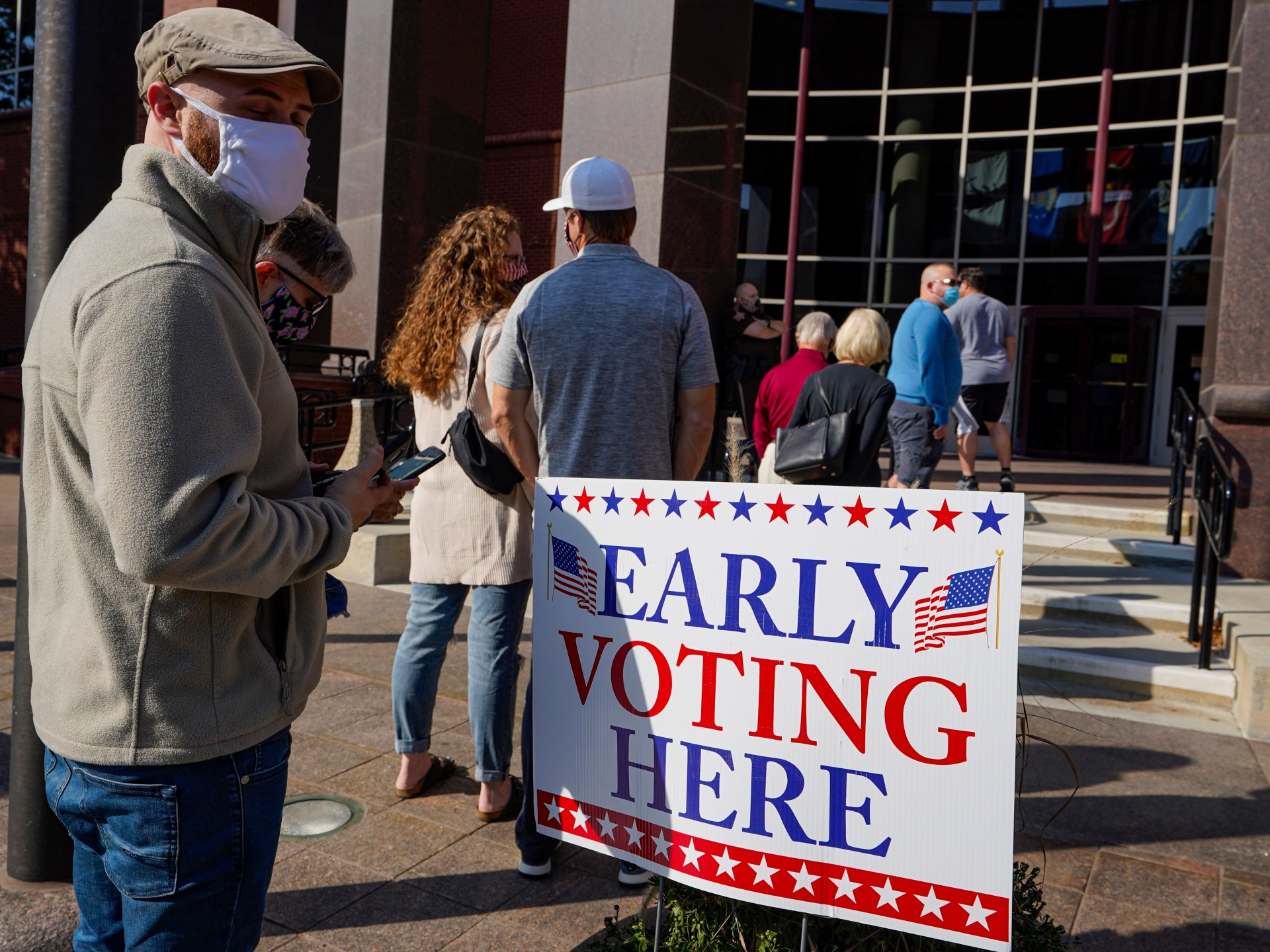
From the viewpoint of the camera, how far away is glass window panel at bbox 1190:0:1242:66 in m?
16.7

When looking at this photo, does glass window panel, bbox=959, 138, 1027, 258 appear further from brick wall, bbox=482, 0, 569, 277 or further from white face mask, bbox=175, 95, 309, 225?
white face mask, bbox=175, 95, 309, 225

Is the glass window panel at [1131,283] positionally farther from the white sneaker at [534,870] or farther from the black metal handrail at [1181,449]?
the white sneaker at [534,870]

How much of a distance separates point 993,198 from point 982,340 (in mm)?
11739

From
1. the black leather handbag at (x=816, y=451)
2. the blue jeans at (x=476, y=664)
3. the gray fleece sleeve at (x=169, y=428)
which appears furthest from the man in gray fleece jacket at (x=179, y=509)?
the black leather handbag at (x=816, y=451)

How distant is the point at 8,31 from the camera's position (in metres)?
21.9

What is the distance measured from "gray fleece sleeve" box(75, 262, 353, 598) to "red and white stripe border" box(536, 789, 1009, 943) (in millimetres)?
1096

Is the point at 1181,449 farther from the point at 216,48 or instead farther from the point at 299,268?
the point at 216,48

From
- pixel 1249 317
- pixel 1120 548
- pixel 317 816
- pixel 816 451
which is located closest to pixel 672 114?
pixel 816 451

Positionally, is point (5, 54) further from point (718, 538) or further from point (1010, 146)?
point (718, 538)

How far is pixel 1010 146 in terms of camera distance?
18422 mm

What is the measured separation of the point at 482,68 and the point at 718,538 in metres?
11.1

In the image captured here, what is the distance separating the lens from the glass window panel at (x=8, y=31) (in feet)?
70.9

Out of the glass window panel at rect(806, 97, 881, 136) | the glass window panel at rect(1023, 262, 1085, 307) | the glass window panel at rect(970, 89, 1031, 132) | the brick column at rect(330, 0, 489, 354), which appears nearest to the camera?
the brick column at rect(330, 0, 489, 354)

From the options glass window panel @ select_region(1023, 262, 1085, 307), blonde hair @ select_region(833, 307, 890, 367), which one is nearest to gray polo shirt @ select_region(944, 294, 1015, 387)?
blonde hair @ select_region(833, 307, 890, 367)
